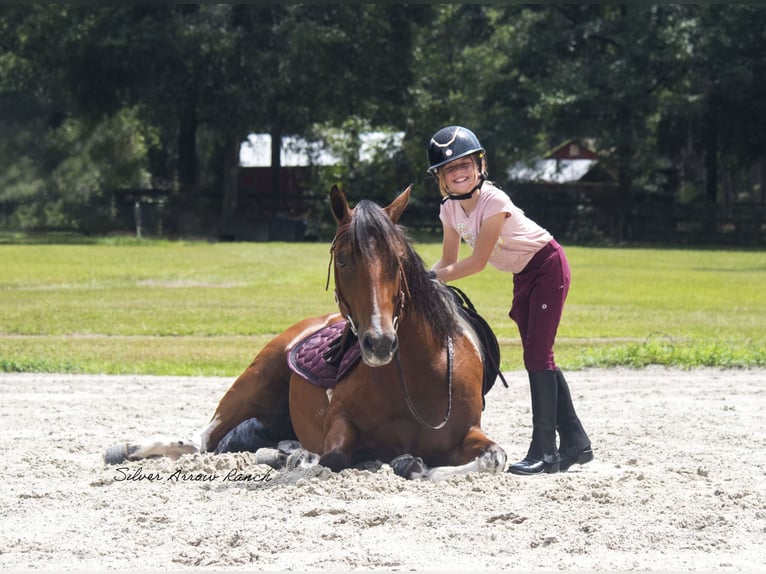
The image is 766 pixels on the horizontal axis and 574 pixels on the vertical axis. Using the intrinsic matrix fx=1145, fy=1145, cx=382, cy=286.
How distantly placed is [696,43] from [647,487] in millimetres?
35272

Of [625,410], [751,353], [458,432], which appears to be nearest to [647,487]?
[458,432]

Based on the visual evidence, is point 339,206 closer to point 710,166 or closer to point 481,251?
point 481,251

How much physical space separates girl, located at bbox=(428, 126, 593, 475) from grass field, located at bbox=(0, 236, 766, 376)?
532 centimetres

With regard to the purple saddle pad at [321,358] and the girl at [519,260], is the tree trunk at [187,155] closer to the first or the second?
the purple saddle pad at [321,358]

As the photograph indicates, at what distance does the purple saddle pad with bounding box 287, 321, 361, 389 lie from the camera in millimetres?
6020

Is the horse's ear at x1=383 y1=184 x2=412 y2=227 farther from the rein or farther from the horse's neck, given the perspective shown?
the rein

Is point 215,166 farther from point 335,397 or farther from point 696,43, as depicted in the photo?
point 335,397

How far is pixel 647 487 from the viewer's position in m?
5.61

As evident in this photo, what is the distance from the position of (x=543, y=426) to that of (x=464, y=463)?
642 mm

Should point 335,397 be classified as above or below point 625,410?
above

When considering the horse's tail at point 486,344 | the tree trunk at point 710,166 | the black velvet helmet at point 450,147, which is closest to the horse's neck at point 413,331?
the horse's tail at point 486,344

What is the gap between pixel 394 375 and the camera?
5.74m

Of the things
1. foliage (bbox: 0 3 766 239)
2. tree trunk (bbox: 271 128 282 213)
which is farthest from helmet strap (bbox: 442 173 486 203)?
tree trunk (bbox: 271 128 282 213)

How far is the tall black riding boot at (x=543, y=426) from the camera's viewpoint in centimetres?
611
